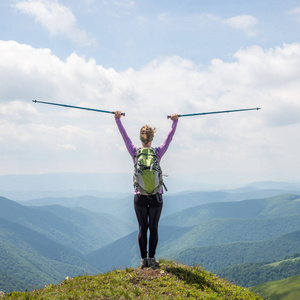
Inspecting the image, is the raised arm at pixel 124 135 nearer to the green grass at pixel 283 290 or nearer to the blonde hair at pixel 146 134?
the blonde hair at pixel 146 134

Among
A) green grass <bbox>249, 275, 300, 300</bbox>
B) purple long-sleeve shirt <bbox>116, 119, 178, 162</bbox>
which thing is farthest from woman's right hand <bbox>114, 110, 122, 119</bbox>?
green grass <bbox>249, 275, 300, 300</bbox>

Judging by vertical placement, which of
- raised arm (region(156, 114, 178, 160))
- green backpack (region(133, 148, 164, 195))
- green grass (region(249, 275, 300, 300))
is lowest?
green grass (region(249, 275, 300, 300))

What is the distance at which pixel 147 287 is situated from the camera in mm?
8742

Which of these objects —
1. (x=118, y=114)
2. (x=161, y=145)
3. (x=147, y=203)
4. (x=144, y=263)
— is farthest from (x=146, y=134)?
(x=144, y=263)

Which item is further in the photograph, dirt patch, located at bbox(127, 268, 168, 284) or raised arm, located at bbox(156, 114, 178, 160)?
raised arm, located at bbox(156, 114, 178, 160)

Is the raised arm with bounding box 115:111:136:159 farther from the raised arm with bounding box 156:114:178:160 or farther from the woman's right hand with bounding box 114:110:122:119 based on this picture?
the raised arm with bounding box 156:114:178:160

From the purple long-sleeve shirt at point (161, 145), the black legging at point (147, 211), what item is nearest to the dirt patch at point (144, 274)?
the black legging at point (147, 211)

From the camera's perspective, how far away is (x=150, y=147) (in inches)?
387

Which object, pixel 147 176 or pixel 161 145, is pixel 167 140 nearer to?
pixel 161 145

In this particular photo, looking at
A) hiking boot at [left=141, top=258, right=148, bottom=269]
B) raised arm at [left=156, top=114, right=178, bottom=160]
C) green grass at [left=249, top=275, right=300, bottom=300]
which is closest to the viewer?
raised arm at [left=156, top=114, right=178, bottom=160]

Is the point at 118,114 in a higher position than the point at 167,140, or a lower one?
higher

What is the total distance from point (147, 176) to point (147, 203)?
95 cm

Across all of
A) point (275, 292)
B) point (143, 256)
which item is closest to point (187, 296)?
point (143, 256)

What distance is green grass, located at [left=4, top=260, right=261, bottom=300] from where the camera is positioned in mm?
8086
